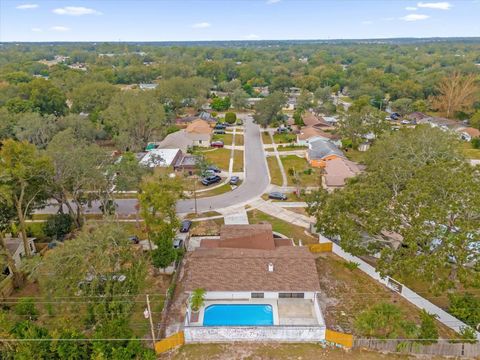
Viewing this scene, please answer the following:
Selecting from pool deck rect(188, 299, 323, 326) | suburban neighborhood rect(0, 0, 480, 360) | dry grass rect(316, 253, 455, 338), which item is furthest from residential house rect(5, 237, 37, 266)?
dry grass rect(316, 253, 455, 338)

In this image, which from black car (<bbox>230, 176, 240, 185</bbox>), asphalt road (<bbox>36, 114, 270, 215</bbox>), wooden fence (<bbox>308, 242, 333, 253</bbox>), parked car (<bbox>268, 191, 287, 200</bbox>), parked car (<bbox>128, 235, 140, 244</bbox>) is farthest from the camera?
black car (<bbox>230, 176, 240, 185</bbox>)

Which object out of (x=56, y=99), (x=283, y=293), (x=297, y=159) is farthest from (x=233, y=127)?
(x=283, y=293)

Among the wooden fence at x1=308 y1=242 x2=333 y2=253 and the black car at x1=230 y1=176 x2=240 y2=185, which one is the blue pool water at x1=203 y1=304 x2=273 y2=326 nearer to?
the wooden fence at x1=308 y1=242 x2=333 y2=253

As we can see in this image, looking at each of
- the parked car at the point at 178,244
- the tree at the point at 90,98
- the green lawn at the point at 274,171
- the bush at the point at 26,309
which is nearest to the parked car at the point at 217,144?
the green lawn at the point at 274,171

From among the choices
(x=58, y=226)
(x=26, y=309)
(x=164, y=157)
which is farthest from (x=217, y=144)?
(x=26, y=309)

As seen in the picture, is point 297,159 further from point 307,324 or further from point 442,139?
point 307,324
